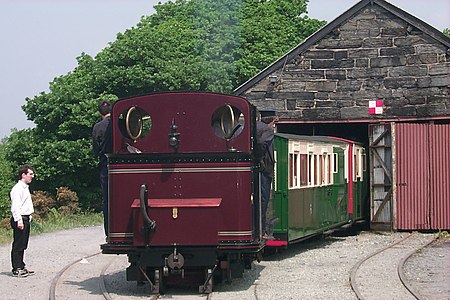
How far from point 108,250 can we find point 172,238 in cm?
89

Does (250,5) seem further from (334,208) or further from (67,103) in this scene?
(334,208)

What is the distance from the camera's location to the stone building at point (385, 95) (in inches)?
829

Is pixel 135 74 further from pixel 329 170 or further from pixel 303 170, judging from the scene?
pixel 303 170

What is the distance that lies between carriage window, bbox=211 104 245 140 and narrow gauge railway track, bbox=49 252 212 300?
2.09 m

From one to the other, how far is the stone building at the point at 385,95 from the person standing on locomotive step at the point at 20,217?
10490 millimetres

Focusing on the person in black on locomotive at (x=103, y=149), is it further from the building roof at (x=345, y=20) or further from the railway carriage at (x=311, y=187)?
the building roof at (x=345, y=20)

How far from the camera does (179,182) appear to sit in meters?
10.8

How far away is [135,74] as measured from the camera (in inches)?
1266

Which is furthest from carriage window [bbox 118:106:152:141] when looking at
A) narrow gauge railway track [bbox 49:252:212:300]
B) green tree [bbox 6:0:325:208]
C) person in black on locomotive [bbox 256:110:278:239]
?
green tree [bbox 6:0:325:208]

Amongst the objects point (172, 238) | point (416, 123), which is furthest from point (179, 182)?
point (416, 123)

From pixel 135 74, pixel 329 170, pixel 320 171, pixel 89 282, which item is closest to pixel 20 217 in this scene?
pixel 89 282

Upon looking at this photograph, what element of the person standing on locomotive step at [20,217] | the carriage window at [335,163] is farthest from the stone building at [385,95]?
the person standing on locomotive step at [20,217]

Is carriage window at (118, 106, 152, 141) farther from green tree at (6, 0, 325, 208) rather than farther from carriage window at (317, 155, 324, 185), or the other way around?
green tree at (6, 0, 325, 208)

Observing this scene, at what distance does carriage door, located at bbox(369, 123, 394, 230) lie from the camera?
70.2ft
